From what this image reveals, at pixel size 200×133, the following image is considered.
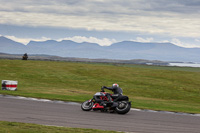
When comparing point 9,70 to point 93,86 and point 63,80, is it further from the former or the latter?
point 93,86

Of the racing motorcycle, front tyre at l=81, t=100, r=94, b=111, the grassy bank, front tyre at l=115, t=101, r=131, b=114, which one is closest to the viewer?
the grassy bank

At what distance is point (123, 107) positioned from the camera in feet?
69.8

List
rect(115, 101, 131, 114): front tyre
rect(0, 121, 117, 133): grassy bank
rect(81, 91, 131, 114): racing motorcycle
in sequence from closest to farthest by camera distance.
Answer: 1. rect(0, 121, 117, 133): grassy bank
2. rect(115, 101, 131, 114): front tyre
3. rect(81, 91, 131, 114): racing motorcycle

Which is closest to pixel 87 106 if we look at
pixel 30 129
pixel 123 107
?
pixel 123 107

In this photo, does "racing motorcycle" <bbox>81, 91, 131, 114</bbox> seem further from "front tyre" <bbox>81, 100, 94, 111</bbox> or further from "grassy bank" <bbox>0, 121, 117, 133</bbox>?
"grassy bank" <bbox>0, 121, 117, 133</bbox>

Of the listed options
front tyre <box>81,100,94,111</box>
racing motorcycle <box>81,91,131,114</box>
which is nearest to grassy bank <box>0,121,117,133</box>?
racing motorcycle <box>81,91,131,114</box>

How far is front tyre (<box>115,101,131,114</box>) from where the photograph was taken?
69.2 ft

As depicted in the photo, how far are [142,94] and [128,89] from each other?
3911 mm

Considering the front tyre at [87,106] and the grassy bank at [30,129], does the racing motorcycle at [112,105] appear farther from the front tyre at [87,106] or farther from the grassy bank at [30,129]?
the grassy bank at [30,129]

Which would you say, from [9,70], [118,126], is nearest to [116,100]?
[118,126]

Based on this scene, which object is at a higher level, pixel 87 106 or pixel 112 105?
pixel 112 105

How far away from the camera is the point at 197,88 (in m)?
58.1

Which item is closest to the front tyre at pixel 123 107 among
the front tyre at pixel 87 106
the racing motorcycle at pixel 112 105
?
the racing motorcycle at pixel 112 105

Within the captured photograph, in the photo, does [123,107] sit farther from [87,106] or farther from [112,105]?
[87,106]
